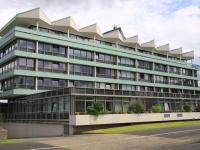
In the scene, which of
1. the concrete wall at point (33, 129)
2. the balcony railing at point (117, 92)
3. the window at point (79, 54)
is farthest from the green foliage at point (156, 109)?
the window at point (79, 54)

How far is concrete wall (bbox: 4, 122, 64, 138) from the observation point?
37644mm

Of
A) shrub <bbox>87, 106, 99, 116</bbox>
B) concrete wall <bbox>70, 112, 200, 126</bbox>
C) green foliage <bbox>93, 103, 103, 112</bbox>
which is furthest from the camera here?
green foliage <bbox>93, 103, 103, 112</bbox>

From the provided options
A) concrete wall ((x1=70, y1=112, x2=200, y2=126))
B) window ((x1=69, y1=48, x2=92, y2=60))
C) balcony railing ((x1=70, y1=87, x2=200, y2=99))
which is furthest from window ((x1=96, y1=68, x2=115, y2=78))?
concrete wall ((x1=70, y1=112, x2=200, y2=126))

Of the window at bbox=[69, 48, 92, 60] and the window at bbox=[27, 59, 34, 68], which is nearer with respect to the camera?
the window at bbox=[27, 59, 34, 68]

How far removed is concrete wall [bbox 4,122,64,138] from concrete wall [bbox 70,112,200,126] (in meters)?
3.14

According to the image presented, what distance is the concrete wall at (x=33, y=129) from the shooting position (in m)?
37.6

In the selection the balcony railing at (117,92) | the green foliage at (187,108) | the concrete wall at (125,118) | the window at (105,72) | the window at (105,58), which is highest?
the window at (105,58)

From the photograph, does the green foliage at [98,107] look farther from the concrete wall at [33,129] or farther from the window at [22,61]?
the window at [22,61]

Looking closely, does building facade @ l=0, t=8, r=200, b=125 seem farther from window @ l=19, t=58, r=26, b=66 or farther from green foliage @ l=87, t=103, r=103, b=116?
green foliage @ l=87, t=103, r=103, b=116

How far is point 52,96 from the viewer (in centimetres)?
3981

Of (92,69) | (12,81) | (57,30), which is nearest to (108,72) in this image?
(92,69)

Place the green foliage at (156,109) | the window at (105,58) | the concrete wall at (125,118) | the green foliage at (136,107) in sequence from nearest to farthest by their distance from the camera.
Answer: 1. the concrete wall at (125,118)
2. the green foliage at (136,107)
3. the green foliage at (156,109)
4. the window at (105,58)

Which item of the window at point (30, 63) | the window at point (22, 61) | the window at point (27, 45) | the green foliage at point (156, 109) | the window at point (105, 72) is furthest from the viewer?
the window at point (105, 72)

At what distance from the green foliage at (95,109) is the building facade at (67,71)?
0.92 meters
